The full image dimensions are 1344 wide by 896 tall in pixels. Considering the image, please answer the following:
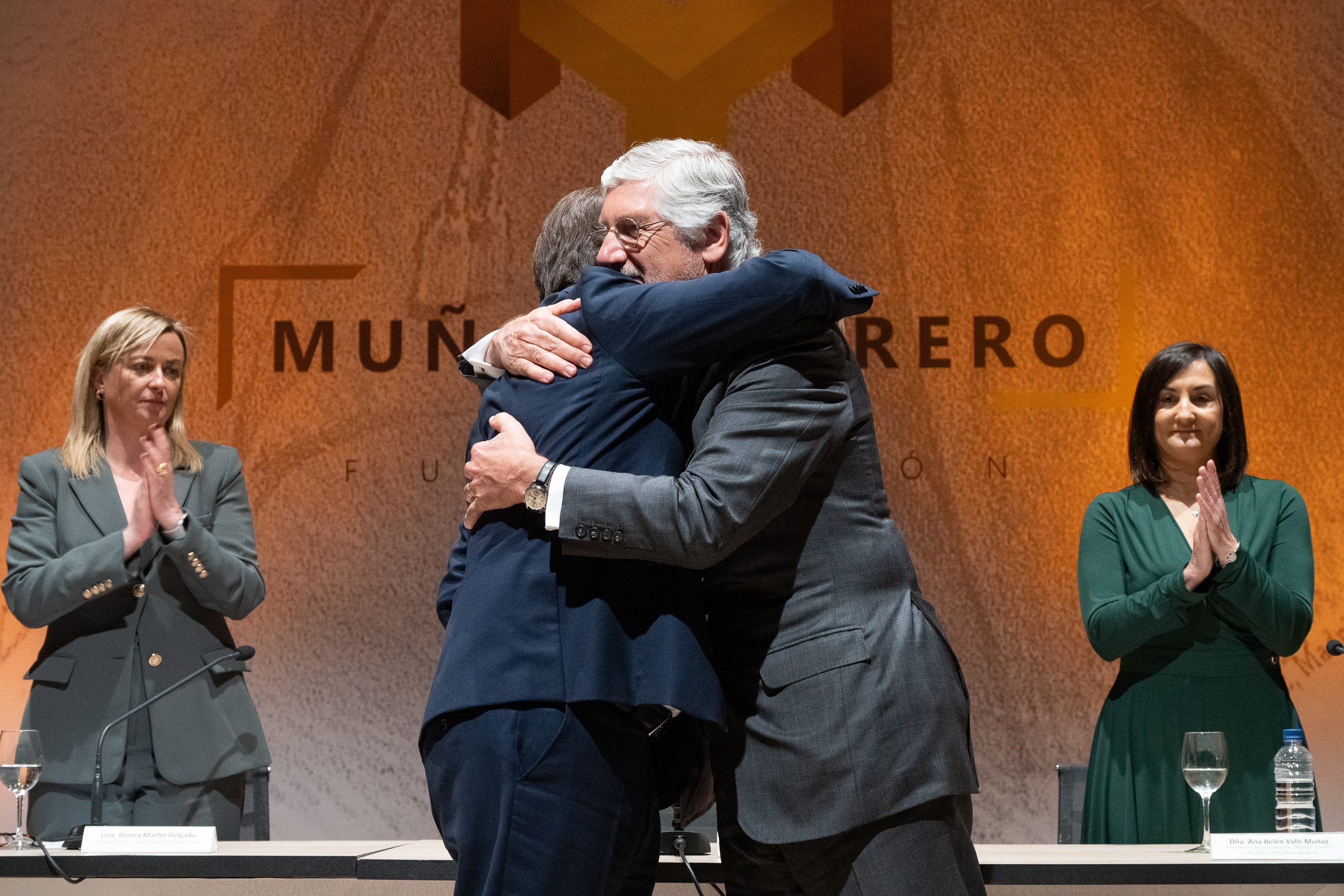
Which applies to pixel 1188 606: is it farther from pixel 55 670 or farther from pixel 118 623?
pixel 55 670

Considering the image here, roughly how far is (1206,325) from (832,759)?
3.22m

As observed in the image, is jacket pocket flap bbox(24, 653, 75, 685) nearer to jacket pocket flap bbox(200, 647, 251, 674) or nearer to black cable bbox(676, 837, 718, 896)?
jacket pocket flap bbox(200, 647, 251, 674)

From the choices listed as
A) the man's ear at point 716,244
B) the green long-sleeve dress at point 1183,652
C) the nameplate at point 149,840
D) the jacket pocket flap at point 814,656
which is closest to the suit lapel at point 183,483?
the nameplate at point 149,840

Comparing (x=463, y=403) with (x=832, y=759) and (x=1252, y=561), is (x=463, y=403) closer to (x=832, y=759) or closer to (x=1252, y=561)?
(x=1252, y=561)

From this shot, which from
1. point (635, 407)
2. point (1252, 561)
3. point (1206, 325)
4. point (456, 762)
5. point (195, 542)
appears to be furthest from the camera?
point (1206, 325)

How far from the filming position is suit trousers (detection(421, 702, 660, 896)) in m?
1.38

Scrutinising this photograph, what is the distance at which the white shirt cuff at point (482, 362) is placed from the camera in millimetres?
1742

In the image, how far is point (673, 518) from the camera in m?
1.43

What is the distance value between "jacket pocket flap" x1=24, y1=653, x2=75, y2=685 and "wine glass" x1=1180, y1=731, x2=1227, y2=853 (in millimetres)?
2248

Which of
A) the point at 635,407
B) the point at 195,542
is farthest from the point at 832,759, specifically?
the point at 195,542

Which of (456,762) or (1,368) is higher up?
(1,368)

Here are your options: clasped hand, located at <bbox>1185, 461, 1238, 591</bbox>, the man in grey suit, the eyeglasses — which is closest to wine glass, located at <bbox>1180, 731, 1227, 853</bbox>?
clasped hand, located at <bbox>1185, 461, 1238, 591</bbox>

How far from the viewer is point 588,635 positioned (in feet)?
4.72

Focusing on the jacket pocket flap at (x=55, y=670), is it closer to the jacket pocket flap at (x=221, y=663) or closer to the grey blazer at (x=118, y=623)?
the grey blazer at (x=118, y=623)
